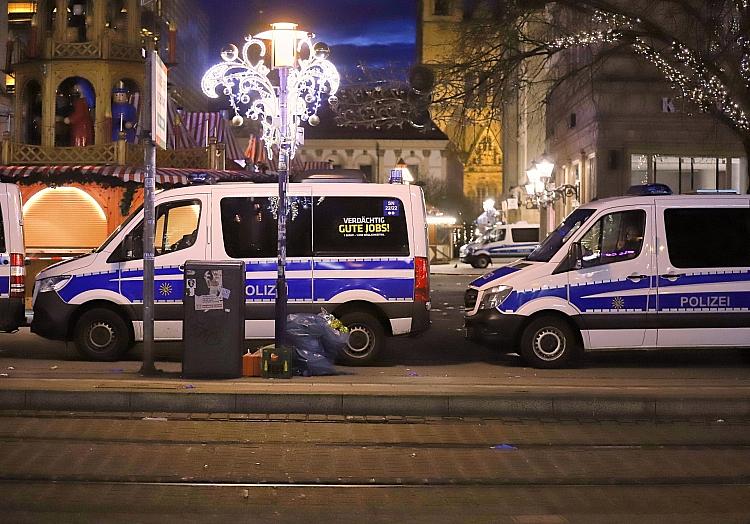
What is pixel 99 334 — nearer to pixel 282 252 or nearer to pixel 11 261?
pixel 11 261

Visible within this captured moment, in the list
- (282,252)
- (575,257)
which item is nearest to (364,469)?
(282,252)

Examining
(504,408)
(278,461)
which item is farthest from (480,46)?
(278,461)

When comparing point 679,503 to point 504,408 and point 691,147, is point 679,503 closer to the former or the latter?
point 504,408

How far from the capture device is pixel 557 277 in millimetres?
14023

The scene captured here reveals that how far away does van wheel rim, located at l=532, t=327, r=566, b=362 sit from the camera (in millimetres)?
14109

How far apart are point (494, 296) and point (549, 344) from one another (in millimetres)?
Answer: 993

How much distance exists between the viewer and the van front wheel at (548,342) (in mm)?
14102

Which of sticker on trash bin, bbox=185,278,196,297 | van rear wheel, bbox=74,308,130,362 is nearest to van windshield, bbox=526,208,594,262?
sticker on trash bin, bbox=185,278,196,297

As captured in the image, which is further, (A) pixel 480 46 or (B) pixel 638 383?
(A) pixel 480 46

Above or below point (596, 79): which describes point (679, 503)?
below

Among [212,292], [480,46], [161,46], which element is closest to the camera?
[212,292]

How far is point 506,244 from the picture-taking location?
173 feet

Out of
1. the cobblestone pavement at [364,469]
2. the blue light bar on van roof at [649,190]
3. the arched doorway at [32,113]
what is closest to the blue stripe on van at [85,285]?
the cobblestone pavement at [364,469]

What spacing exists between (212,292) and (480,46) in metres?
11.9
